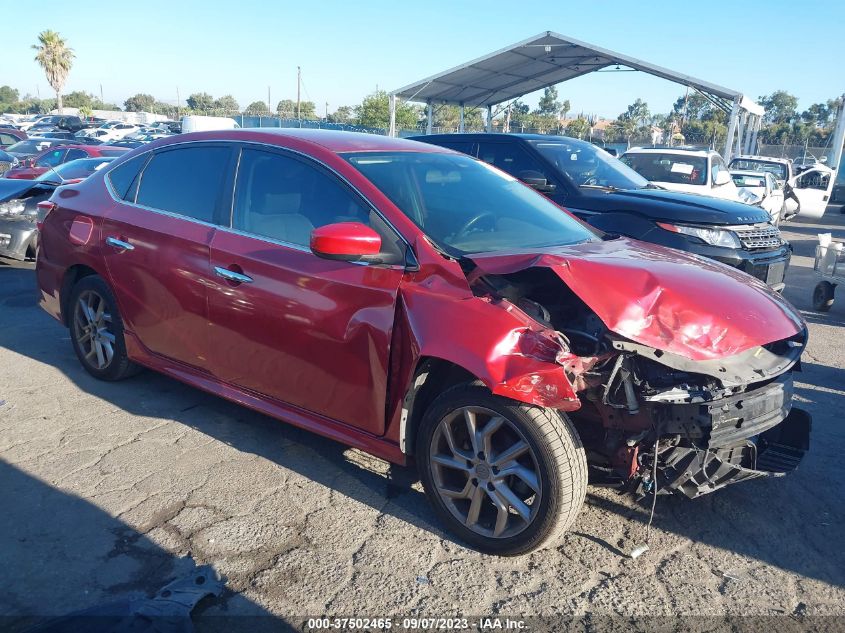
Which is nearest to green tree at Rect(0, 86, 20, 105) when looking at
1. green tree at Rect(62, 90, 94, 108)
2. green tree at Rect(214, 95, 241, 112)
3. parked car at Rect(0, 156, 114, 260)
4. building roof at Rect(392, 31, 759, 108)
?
green tree at Rect(62, 90, 94, 108)

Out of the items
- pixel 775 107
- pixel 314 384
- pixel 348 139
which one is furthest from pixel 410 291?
pixel 775 107

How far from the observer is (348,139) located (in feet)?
13.5

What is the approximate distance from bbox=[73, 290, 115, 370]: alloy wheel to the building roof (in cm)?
1654

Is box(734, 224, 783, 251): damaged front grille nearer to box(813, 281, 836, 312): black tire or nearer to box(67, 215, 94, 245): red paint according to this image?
box(813, 281, 836, 312): black tire

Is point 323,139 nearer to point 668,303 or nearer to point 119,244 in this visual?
point 119,244

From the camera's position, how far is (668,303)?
120 inches

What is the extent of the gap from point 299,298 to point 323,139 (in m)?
1.05

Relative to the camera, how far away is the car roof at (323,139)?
3.90m

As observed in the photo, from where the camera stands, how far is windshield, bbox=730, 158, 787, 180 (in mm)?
19562

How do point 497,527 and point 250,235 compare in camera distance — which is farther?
point 250,235

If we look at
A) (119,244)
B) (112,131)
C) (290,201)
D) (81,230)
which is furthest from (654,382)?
(112,131)

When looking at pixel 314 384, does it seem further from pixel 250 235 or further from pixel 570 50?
pixel 570 50

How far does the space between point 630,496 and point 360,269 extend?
5.99ft

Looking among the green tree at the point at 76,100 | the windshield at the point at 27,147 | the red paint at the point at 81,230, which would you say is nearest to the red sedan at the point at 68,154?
the windshield at the point at 27,147
